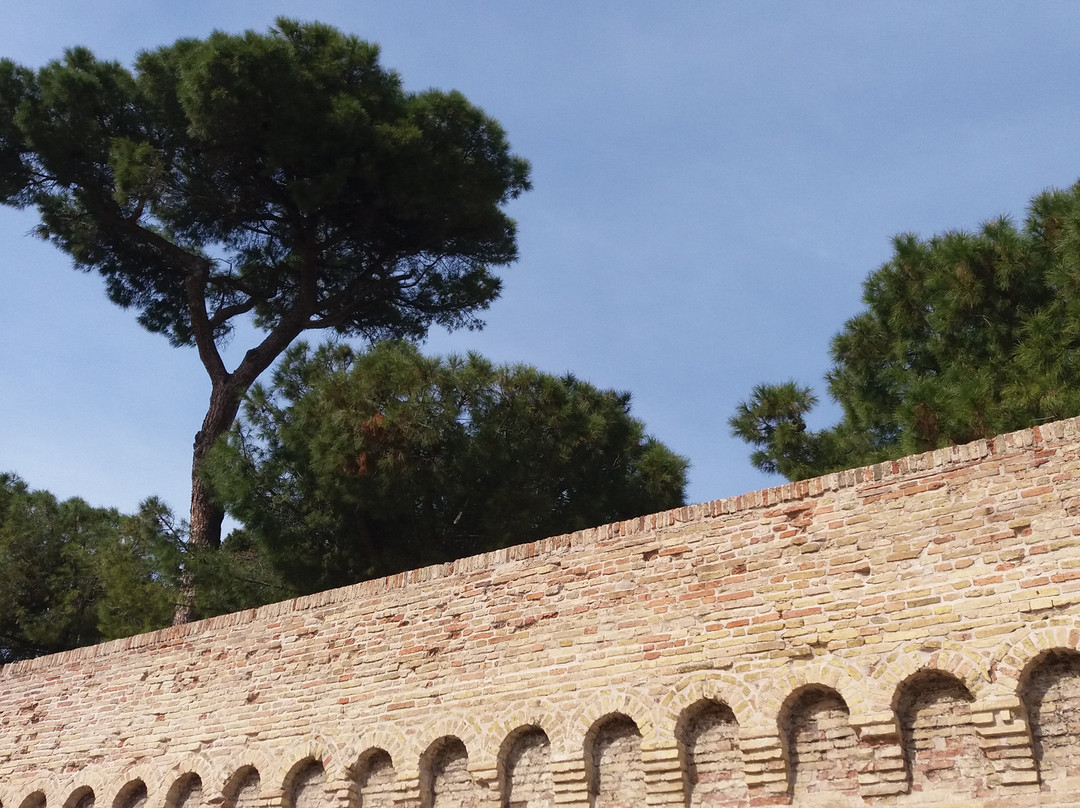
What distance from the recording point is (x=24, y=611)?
670 inches

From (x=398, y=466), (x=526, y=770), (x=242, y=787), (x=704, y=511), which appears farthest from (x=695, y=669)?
(x=398, y=466)

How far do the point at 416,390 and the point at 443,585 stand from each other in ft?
15.6

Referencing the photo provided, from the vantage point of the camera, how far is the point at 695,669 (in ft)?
18.6

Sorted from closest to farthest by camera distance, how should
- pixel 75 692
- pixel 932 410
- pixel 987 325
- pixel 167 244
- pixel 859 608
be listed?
pixel 859 608, pixel 75 692, pixel 932 410, pixel 987 325, pixel 167 244

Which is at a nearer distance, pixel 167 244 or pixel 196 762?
pixel 196 762

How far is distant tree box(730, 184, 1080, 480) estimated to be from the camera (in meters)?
9.12

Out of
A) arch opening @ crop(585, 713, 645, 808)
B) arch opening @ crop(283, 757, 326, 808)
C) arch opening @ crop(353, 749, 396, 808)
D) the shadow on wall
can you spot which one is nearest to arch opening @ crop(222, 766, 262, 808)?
arch opening @ crop(283, 757, 326, 808)

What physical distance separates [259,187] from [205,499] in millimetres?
4247

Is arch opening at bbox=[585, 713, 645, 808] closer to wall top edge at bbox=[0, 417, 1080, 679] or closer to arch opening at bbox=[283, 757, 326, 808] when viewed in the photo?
wall top edge at bbox=[0, 417, 1080, 679]

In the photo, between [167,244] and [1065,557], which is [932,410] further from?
[167,244]

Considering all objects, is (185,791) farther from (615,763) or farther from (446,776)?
(615,763)

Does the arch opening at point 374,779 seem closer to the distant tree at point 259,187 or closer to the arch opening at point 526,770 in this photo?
the arch opening at point 526,770

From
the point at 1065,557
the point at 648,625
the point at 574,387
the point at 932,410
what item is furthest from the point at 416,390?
the point at 1065,557

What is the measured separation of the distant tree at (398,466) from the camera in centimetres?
1116
